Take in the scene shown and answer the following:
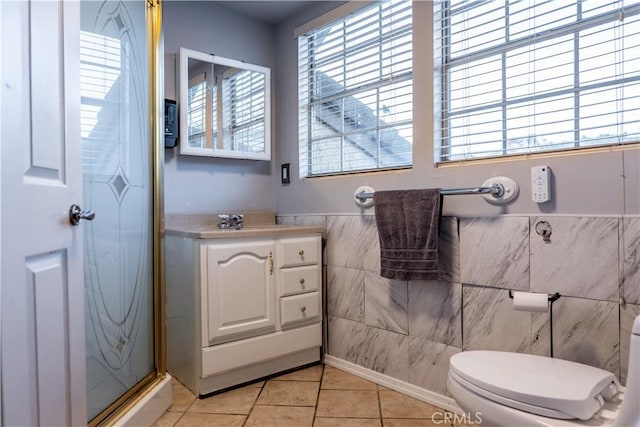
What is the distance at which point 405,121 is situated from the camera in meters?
2.10

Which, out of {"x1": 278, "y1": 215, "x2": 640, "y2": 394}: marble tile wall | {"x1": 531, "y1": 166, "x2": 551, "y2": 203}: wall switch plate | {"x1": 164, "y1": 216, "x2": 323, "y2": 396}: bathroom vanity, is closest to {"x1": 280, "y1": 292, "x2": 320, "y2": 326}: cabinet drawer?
{"x1": 164, "y1": 216, "x2": 323, "y2": 396}: bathroom vanity

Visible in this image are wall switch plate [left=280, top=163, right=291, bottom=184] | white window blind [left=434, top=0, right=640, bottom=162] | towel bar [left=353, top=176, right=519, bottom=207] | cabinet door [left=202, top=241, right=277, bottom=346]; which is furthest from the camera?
wall switch plate [left=280, top=163, right=291, bottom=184]

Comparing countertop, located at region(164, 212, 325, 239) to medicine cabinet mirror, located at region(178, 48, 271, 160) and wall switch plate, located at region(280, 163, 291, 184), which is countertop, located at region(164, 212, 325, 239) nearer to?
wall switch plate, located at region(280, 163, 291, 184)

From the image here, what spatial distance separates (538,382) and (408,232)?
0.84m

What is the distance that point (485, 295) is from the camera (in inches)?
67.5

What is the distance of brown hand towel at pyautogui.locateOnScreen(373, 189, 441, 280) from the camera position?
1.80 m

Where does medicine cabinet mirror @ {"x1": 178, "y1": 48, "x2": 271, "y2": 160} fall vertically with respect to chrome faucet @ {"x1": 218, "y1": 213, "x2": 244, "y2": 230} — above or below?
above

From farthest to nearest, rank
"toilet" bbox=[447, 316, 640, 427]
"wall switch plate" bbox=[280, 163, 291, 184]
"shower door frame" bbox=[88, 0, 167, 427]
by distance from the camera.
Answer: "wall switch plate" bbox=[280, 163, 291, 184] → "shower door frame" bbox=[88, 0, 167, 427] → "toilet" bbox=[447, 316, 640, 427]

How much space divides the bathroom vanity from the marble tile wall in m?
0.20

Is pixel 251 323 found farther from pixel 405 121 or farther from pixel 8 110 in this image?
pixel 8 110

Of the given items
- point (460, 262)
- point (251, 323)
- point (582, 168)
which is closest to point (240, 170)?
point (251, 323)

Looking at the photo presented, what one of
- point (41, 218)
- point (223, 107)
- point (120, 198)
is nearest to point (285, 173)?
point (223, 107)

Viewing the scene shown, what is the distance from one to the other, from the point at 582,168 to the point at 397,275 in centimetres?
87

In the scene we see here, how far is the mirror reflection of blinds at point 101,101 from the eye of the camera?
4.41 ft
